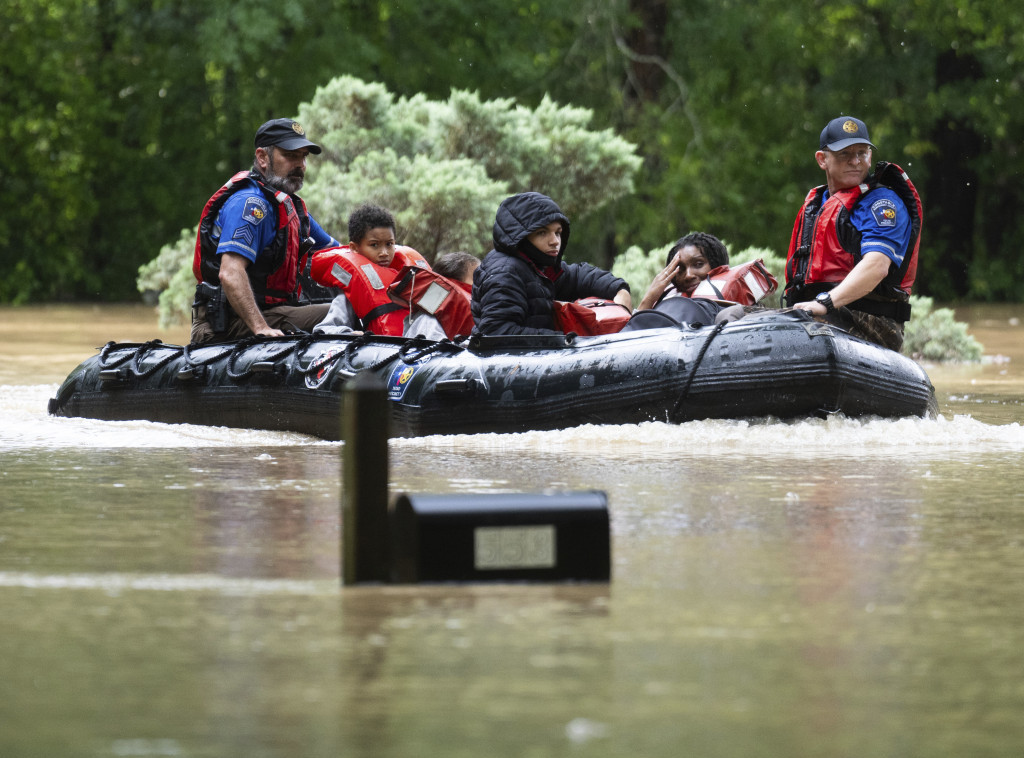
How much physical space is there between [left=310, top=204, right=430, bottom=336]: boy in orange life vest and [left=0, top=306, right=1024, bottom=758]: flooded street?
1.80 metres

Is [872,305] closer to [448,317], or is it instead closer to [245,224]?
[448,317]

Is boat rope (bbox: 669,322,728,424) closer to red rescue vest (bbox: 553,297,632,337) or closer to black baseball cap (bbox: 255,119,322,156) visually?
A: red rescue vest (bbox: 553,297,632,337)

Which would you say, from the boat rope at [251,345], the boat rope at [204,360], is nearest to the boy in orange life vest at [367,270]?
the boat rope at [251,345]

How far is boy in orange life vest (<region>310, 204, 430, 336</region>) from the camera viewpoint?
888 cm

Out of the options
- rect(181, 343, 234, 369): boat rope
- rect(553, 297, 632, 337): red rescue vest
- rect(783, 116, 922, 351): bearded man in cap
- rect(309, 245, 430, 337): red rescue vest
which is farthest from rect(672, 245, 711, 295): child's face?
rect(181, 343, 234, 369): boat rope

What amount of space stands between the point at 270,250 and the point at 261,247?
75mm

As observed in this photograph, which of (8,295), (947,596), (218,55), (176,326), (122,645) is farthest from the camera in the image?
(8,295)

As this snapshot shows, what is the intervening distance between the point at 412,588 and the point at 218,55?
19630mm

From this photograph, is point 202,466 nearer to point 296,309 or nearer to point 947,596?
point 296,309

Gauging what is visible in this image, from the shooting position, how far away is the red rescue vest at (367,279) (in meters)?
8.87

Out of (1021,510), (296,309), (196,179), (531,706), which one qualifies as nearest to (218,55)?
(196,179)

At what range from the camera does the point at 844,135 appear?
838 centimetres

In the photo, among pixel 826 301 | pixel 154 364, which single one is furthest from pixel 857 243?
pixel 154 364

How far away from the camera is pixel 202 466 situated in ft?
23.8
